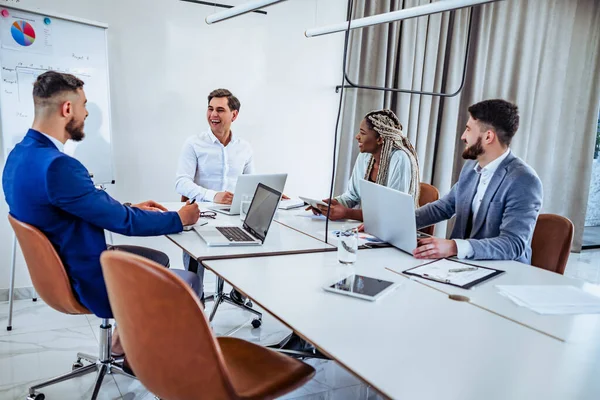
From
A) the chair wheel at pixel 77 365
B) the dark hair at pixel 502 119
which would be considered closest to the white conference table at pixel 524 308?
the dark hair at pixel 502 119

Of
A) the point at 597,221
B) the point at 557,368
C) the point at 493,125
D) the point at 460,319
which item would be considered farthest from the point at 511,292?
the point at 597,221

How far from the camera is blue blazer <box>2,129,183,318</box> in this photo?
5.16 ft

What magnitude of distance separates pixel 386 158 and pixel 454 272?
4.07 ft

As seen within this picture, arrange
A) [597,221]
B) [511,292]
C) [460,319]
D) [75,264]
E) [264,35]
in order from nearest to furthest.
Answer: [460,319]
[511,292]
[75,264]
[264,35]
[597,221]

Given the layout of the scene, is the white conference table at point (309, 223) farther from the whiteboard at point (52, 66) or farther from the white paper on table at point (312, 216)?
the whiteboard at point (52, 66)

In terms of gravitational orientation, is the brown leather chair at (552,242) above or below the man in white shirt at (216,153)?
below

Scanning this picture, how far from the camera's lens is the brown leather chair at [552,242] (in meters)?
2.01

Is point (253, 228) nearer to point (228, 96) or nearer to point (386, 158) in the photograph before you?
point (386, 158)

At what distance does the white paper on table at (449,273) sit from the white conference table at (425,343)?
0.34 feet

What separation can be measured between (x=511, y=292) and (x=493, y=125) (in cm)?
91

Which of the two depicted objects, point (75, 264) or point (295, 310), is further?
point (75, 264)

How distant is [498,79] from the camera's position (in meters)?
4.38

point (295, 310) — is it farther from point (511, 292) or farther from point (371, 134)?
point (371, 134)

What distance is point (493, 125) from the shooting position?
209 centimetres
